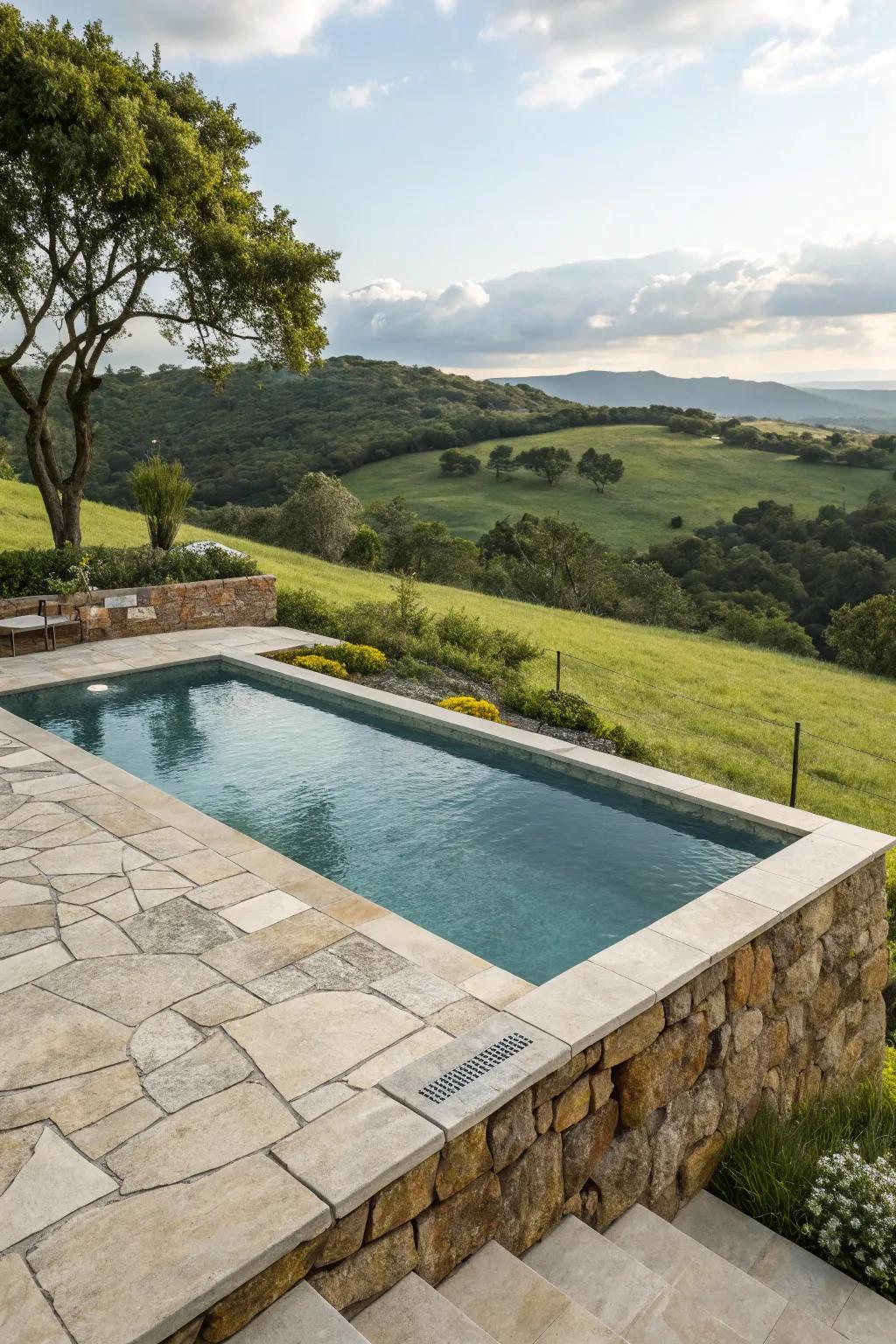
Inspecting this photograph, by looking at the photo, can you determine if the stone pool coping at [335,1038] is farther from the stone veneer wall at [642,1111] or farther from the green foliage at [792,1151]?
the green foliage at [792,1151]

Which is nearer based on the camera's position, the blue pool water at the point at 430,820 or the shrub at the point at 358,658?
the blue pool water at the point at 430,820

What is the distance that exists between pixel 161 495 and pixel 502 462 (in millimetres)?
39758

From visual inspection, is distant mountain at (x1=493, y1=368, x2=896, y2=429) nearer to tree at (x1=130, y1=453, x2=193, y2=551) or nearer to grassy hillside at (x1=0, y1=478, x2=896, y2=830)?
grassy hillside at (x1=0, y1=478, x2=896, y2=830)

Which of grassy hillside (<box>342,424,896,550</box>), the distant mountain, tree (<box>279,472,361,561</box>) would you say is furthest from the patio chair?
the distant mountain

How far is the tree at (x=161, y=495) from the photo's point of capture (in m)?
12.6

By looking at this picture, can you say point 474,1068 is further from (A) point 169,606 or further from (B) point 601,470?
(B) point 601,470

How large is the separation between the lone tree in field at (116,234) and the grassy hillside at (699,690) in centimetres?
480

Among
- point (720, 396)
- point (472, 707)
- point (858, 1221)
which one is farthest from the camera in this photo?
point (720, 396)

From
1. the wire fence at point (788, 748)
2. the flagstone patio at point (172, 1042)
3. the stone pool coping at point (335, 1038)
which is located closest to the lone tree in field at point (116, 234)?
the wire fence at point (788, 748)

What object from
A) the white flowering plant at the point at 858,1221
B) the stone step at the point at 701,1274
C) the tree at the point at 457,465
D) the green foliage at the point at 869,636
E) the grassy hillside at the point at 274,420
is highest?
the grassy hillside at the point at 274,420

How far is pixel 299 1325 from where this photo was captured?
2.19 metres

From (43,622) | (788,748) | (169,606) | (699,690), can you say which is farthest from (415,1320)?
(699,690)

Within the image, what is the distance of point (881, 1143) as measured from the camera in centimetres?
419

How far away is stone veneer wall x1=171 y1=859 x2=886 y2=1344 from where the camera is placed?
8.21ft
